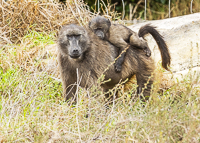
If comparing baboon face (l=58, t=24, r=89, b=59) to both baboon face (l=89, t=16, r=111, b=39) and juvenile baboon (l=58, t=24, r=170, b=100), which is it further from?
baboon face (l=89, t=16, r=111, b=39)

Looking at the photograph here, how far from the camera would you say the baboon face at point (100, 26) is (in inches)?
158

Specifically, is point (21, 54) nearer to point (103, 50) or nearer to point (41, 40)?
point (41, 40)

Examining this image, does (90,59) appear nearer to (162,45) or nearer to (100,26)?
(100,26)

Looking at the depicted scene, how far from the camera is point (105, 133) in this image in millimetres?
2652

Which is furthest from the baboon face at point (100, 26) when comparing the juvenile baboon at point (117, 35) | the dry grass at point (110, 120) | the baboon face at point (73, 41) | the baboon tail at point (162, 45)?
the dry grass at point (110, 120)

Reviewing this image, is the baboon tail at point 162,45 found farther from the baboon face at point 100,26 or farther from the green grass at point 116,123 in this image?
the green grass at point 116,123

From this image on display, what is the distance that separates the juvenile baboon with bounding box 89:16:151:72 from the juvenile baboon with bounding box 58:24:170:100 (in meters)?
0.07

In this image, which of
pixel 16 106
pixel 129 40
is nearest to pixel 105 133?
pixel 16 106

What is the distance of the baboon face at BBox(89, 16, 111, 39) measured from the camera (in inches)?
158

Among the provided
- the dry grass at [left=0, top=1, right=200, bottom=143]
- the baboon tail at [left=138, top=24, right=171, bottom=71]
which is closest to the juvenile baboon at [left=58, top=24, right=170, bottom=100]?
the baboon tail at [left=138, top=24, right=171, bottom=71]

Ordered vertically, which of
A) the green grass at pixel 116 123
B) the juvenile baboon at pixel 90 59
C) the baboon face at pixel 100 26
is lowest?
the green grass at pixel 116 123

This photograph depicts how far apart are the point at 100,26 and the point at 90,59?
19.0 inches

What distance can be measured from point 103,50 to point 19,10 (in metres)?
2.60

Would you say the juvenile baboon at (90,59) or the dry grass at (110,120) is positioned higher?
the juvenile baboon at (90,59)
